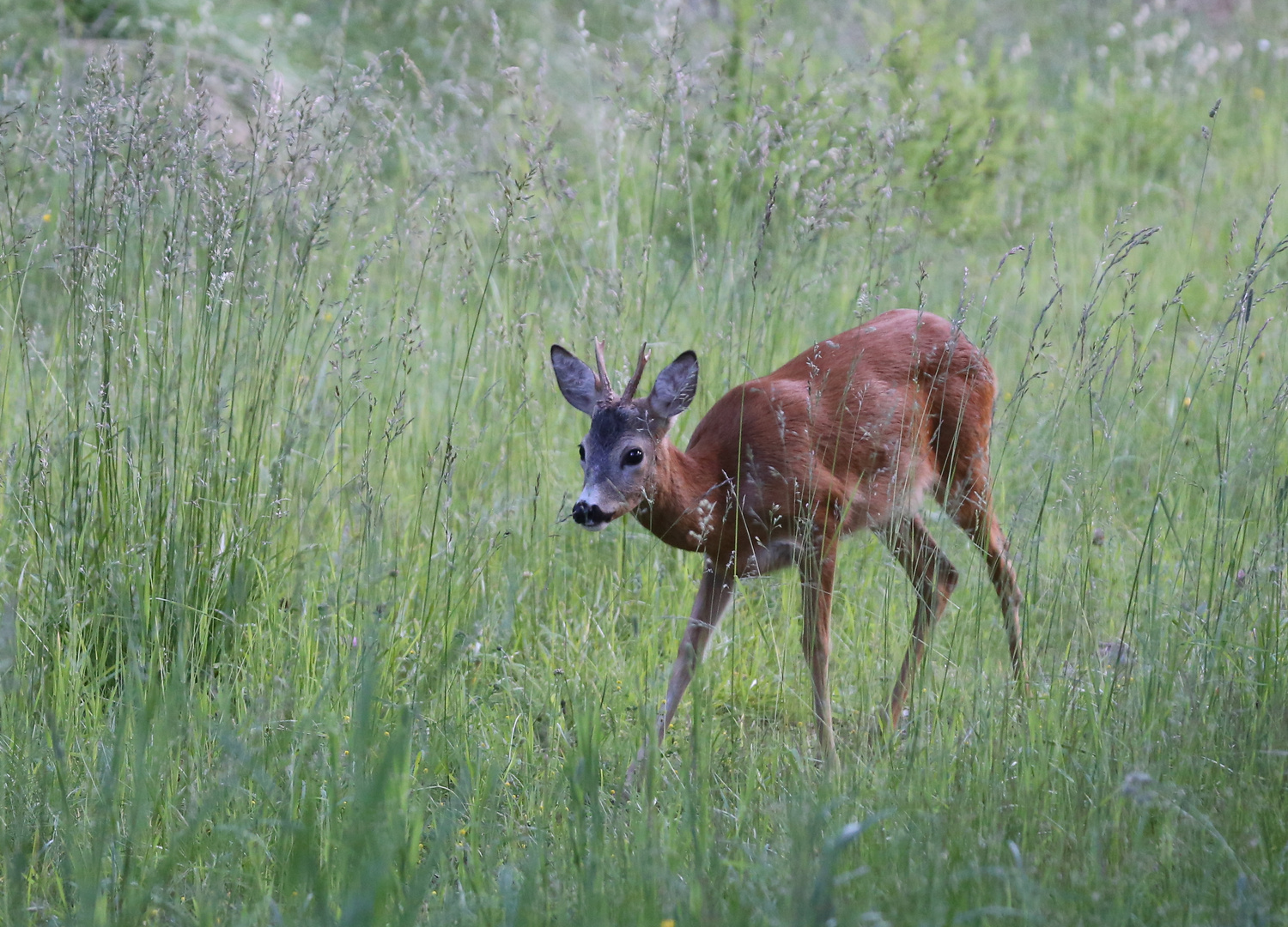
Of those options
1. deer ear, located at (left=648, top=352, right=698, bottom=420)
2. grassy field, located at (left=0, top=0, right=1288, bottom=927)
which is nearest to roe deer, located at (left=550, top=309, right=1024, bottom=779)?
deer ear, located at (left=648, top=352, right=698, bottom=420)

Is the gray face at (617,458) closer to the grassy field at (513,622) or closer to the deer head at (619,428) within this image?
the deer head at (619,428)

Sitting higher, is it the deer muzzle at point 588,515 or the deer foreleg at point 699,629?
the deer muzzle at point 588,515

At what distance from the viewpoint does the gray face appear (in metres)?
3.36

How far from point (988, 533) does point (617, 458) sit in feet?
3.86

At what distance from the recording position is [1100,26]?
1201cm

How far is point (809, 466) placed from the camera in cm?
342

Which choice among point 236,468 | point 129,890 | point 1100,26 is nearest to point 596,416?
point 236,468

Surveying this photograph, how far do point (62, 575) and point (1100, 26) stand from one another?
11.5 meters

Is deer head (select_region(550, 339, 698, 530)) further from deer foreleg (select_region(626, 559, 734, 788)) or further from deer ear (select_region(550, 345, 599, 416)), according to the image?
deer foreleg (select_region(626, 559, 734, 788))

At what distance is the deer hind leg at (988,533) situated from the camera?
3.45 m

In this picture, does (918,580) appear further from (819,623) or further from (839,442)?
(819,623)

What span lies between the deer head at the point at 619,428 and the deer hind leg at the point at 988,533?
0.82 metres

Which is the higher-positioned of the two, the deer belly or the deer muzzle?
the deer muzzle

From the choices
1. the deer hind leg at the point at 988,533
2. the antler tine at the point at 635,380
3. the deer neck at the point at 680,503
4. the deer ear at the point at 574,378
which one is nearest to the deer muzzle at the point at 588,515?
the deer neck at the point at 680,503
